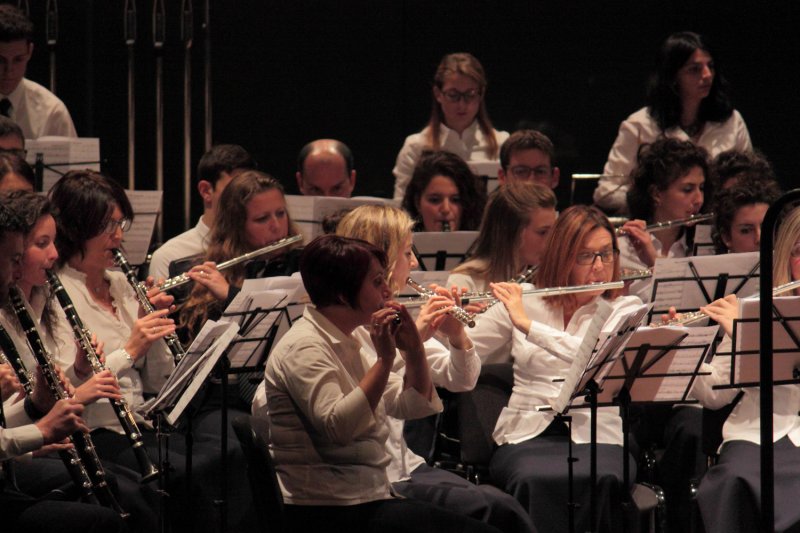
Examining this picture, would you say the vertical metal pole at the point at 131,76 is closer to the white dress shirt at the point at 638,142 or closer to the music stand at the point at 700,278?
the white dress shirt at the point at 638,142

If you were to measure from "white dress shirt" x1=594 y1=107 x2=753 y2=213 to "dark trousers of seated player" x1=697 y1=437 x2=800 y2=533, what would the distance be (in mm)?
2354

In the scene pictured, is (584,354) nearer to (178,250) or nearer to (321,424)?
(321,424)

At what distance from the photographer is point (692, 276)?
4457 millimetres

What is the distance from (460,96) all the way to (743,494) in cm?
315

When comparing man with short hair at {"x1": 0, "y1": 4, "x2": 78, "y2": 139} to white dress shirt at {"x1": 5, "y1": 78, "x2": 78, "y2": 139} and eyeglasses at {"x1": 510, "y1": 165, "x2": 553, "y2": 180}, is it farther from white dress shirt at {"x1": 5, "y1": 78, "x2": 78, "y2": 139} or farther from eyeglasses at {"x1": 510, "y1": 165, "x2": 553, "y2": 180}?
eyeglasses at {"x1": 510, "y1": 165, "x2": 553, "y2": 180}

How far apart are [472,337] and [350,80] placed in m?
3.88

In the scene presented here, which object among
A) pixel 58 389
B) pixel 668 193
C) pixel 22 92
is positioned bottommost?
pixel 58 389

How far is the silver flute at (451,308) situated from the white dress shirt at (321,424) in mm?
630

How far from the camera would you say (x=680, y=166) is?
223 inches

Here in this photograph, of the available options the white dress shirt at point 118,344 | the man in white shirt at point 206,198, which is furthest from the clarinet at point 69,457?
the man in white shirt at point 206,198

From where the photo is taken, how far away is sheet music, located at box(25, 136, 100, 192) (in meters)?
5.57

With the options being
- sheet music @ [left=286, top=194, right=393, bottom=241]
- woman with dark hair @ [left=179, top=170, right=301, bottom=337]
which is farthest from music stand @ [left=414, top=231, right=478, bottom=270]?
woman with dark hair @ [left=179, top=170, right=301, bottom=337]

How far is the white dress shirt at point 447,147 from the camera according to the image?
21.9ft

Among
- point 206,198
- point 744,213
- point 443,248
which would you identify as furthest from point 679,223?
point 206,198
